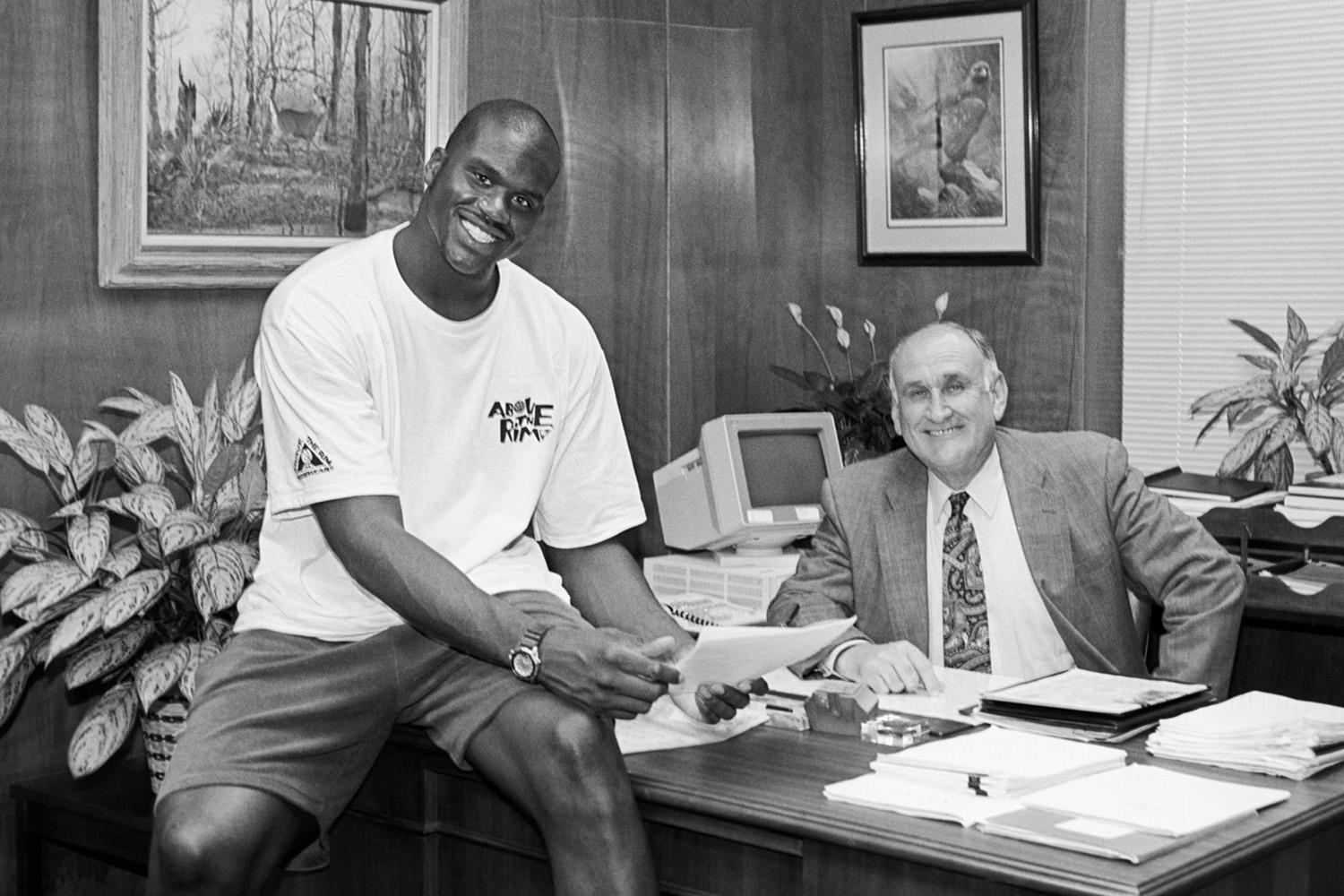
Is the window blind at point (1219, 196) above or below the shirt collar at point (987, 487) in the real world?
above

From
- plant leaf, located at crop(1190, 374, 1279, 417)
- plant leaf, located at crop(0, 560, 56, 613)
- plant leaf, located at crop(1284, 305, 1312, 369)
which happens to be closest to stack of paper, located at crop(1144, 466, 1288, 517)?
plant leaf, located at crop(1190, 374, 1279, 417)

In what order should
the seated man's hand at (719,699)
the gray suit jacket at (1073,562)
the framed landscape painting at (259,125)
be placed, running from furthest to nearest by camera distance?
1. the framed landscape painting at (259,125)
2. the gray suit jacket at (1073,562)
3. the seated man's hand at (719,699)

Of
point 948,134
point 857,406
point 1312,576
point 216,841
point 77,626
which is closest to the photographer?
point 216,841

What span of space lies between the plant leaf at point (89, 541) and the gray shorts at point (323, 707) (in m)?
0.65

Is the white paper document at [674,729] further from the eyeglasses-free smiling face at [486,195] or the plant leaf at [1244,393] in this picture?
the plant leaf at [1244,393]

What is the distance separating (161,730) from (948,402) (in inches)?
61.8

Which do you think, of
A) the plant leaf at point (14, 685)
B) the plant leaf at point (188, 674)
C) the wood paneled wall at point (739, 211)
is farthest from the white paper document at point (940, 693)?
the wood paneled wall at point (739, 211)

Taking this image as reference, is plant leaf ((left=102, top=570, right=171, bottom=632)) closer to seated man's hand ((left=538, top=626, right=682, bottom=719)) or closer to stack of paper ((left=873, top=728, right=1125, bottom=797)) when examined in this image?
seated man's hand ((left=538, top=626, right=682, bottom=719))

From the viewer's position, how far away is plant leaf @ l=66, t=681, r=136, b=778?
304cm

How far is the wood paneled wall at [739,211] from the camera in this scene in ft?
14.6

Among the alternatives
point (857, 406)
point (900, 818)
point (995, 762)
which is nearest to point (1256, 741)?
point (995, 762)

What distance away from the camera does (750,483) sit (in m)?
4.14

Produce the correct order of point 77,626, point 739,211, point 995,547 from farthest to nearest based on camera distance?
1. point 739,211
2. point 995,547
3. point 77,626

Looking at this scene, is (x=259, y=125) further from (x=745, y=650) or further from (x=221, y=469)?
(x=745, y=650)
